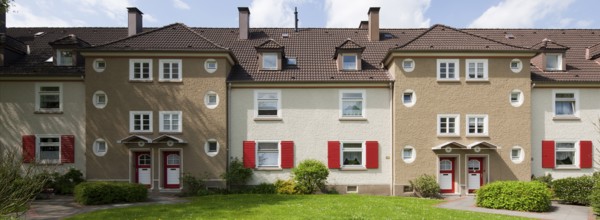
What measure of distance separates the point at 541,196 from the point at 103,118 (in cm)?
1998

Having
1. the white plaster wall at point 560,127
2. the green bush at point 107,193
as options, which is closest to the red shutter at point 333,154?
the green bush at point 107,193

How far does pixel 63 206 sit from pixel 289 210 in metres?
9.40

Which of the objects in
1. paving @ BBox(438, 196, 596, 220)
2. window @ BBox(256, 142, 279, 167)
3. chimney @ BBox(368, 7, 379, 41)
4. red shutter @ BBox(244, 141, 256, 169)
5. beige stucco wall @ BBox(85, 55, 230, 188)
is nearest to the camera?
paving @ BBox(438, 196, 596, 220)

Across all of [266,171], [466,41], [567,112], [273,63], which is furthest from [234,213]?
[567,112]

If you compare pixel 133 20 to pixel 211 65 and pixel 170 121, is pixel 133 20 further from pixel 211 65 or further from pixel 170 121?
pixel 170 121

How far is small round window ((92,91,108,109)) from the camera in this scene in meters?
18.5

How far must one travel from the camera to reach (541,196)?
47.7 feet

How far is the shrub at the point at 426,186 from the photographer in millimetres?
17859

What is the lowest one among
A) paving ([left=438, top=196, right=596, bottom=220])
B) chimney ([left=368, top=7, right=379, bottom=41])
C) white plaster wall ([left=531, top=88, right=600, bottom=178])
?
paving ([left=438, top=196, right=596, bottom=220])

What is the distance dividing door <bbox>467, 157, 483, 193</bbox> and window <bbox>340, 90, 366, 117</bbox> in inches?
240

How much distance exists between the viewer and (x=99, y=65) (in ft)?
61.3

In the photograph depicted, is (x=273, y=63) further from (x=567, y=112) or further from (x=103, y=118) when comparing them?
(x=567, y=112)

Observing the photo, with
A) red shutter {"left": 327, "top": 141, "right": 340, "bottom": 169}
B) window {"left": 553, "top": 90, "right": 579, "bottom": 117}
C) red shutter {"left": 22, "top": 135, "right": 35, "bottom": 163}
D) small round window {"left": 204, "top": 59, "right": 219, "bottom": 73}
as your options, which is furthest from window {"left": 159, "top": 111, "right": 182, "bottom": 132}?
window {"left": 553, "top": 90, "right": 579, "bottom": 117}

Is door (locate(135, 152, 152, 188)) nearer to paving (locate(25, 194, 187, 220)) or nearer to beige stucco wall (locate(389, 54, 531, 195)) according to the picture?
paving (locate(25, 194, 187, 220))
